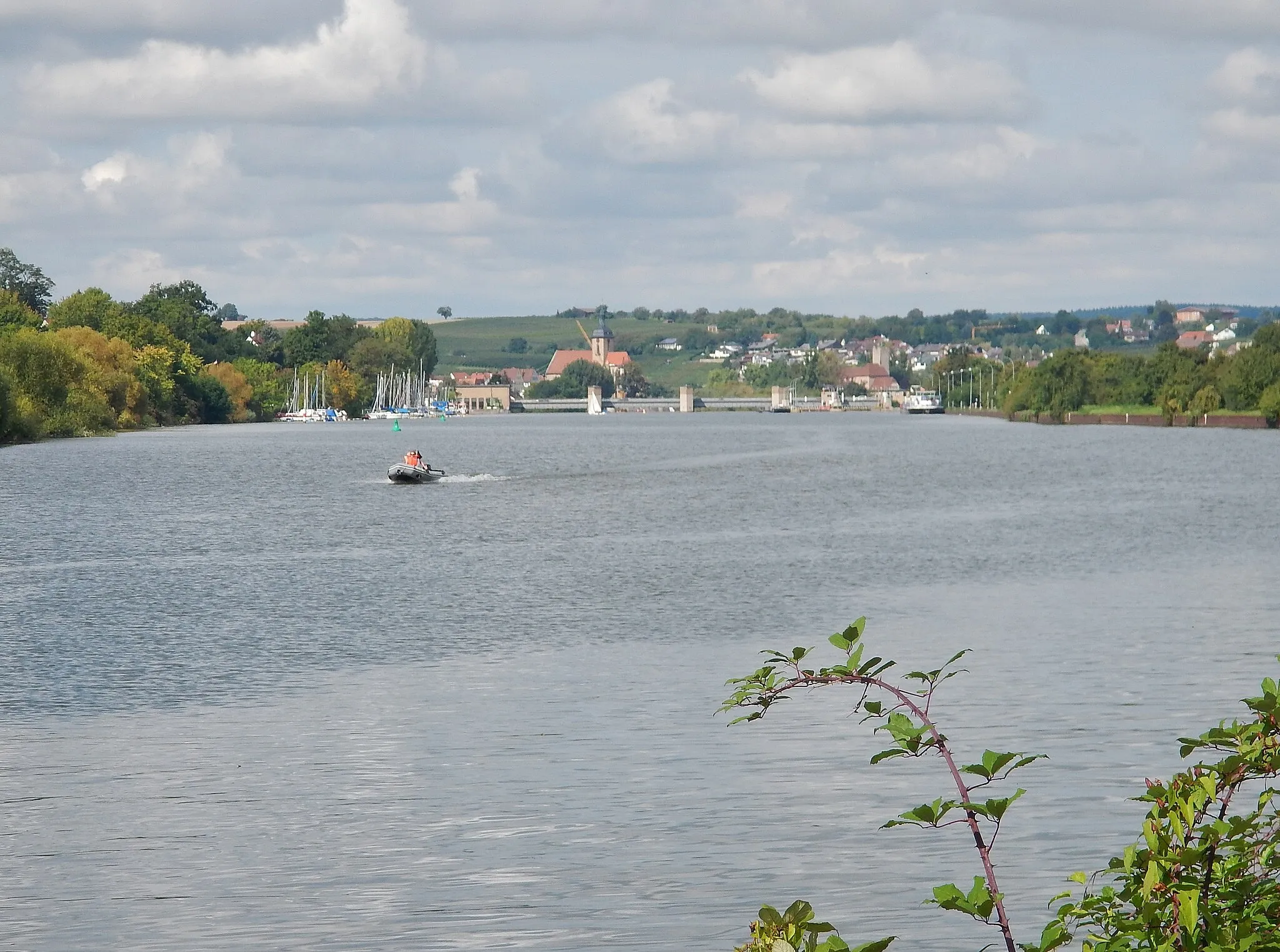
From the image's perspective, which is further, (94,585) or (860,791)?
(94,585)

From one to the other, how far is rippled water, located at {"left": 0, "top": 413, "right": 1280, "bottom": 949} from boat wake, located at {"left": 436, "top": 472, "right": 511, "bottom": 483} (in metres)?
42.5

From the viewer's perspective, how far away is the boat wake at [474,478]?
10744cm

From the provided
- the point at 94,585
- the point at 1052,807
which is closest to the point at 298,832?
the point at 1052,807

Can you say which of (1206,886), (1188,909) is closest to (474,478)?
(1206,886)

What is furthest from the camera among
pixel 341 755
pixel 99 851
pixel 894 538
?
pixel 894 538

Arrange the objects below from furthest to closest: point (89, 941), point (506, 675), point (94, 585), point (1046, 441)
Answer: point (1046, 441) → point (94, 585) → point (506, 675) → point (89, 941)

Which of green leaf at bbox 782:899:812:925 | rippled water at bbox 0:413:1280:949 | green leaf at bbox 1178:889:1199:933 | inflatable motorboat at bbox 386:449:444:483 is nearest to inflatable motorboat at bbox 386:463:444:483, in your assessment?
inflatable motorboat at bbox 386:449:444:483

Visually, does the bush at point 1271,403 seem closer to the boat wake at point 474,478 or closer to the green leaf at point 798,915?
the boat wake at point 474,478

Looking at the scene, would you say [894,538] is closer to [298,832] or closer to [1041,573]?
[1041,573]

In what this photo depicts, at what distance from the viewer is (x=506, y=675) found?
1083 inches

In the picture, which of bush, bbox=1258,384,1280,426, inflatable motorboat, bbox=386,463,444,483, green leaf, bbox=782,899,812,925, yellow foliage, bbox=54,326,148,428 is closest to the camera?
green leaf, bbox=782,899,812,925

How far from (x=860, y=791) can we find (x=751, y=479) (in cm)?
9024

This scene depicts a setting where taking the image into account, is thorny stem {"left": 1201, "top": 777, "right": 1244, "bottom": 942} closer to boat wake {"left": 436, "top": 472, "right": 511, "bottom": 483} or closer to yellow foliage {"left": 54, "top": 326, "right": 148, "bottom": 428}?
boat wake {"left": 436, "top": 472, "right": 511, "bottom": 483}

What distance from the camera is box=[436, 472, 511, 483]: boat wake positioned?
107438 millimetres
